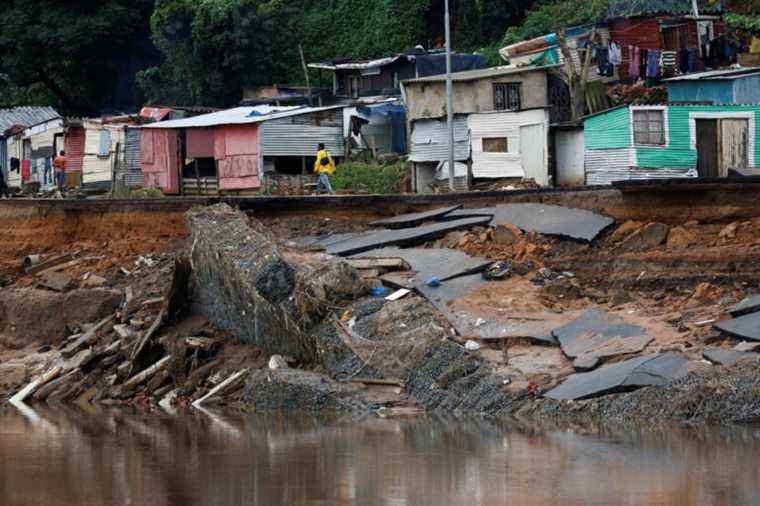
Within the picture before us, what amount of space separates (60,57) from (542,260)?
38022 millimetres

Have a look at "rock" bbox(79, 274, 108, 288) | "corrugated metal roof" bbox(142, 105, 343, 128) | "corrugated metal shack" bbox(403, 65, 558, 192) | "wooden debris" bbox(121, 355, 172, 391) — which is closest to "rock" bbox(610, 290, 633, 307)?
"wooden debris" bbox(121, 355, 172, 391)

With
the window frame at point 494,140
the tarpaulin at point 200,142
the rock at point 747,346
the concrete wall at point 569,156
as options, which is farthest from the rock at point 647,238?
the tarpaulin at point 200,142

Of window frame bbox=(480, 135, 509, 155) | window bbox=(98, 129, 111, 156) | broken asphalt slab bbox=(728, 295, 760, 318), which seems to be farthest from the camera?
window bbox=(98, 129, 111, 156)

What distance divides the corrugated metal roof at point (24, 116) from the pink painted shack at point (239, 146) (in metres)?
11.1

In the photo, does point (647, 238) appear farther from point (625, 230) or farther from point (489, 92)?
point (489, 92)

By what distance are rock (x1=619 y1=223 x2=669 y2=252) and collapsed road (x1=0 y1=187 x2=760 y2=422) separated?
2 cm

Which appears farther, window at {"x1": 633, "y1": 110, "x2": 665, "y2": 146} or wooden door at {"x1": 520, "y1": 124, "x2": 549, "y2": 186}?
wooden door at {"x1": 520, "y1": 124, "x2": 549, "y2": 186}

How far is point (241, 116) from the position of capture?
4044cm

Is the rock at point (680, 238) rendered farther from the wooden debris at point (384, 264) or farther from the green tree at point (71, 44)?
the green tree at point (71, 44)

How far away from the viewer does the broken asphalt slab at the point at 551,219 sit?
67.2 ft

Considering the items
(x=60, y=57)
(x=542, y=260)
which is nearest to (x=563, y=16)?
(x=60, y=57)

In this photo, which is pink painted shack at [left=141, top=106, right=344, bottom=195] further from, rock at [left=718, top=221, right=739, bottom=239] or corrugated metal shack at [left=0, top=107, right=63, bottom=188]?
rock at [left=718, top=221, right=739, bottom=239]

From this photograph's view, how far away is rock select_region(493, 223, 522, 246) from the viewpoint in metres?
21.0

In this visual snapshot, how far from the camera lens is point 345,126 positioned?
40.6 meters
